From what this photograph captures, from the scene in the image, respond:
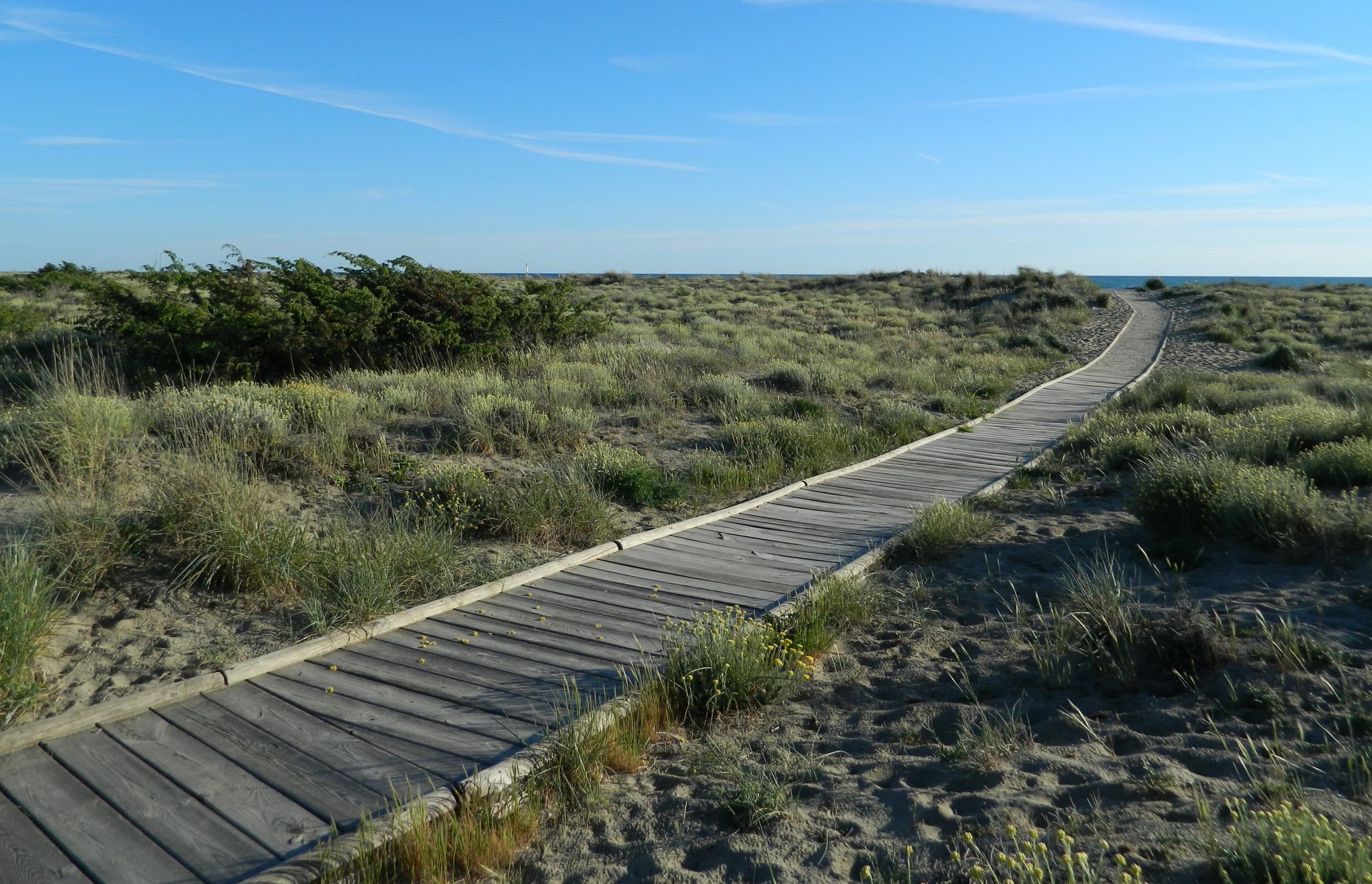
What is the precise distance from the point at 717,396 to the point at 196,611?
8916 millimetres

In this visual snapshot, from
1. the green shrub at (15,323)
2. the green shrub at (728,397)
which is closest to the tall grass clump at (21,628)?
the green shrub at (728,397)

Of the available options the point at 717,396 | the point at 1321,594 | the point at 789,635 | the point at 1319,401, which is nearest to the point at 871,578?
the point at 789,635

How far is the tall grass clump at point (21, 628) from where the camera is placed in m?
3.95

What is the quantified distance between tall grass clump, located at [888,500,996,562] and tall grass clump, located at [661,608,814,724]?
239 cm

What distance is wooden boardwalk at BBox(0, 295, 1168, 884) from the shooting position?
3188mm

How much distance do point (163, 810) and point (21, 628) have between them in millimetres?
1413

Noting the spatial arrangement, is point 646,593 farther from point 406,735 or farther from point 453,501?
point 406,735

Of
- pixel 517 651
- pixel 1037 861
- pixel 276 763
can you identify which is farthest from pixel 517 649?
pixel 1037 861

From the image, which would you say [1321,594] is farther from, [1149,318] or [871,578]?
[1149,318]

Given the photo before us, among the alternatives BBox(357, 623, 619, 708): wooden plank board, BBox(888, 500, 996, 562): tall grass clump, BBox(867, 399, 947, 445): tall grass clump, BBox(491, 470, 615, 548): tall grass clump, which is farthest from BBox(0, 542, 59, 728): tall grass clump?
BBox(867, 399, 947, 445): tall grass clump

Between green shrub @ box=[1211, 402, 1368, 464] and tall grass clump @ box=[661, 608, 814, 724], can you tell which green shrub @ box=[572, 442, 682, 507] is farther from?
green shrub @ box=[1211, 402, 1368, 464]

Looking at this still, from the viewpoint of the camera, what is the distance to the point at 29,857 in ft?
10.2

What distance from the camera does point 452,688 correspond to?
4.45 meters

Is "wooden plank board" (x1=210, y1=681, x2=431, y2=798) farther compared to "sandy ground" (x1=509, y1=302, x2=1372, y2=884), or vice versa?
"wooden plank board" (x1=210, y1=681, x2=431, y2=798)
